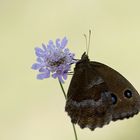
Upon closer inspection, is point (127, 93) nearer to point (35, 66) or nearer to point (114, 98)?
point (114, 98)

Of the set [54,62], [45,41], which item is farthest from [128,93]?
[45,41]

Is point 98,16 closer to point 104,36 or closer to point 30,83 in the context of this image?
point 104,36

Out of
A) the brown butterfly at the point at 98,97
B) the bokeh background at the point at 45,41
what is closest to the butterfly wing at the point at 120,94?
the brown butterfly at the point at 98,97

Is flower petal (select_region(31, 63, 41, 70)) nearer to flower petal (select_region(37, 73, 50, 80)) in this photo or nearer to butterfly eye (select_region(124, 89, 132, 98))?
flower petal (select_region(37, 73, 50, 80))

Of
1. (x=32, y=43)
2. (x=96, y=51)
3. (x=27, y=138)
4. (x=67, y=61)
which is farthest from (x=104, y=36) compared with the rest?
(x=67, y=61)

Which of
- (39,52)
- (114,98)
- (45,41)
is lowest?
(114,98)

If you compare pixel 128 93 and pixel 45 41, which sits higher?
pixel 45 41
